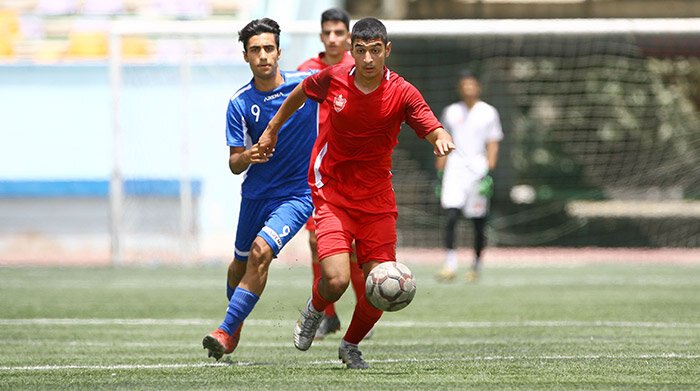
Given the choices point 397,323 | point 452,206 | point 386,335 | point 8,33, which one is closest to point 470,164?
point 452,206

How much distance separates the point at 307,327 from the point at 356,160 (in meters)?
0.97

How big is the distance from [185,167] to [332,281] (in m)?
12.1

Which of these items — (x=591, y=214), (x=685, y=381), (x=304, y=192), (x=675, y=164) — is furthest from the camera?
(x=591, y=214)

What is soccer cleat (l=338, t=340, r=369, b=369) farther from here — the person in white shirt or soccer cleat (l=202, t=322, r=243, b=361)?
the person in white shirt

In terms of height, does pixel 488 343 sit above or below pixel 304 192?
below

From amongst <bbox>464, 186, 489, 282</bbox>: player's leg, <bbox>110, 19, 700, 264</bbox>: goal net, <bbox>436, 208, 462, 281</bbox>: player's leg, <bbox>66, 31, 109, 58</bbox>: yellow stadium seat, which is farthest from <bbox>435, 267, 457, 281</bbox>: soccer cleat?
<bbox>66, 31, 109, 58</bbox>: yellow stadium seat

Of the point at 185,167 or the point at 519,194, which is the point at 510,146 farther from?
the point at 185,167

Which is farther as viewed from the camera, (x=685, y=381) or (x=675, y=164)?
(x=675, y=164)

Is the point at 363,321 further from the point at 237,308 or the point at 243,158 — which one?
the point at 243,158

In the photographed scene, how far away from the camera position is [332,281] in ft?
23.0

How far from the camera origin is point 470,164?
1526cm

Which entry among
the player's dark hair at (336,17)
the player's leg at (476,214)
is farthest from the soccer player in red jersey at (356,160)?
the player's leg at (476,214)

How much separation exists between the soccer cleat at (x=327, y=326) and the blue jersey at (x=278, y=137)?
158 cm

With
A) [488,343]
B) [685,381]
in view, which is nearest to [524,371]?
[685,381]
